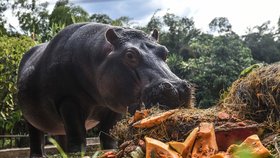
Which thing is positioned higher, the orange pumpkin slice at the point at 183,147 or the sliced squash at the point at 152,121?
the sliced squash at the point at 152,121

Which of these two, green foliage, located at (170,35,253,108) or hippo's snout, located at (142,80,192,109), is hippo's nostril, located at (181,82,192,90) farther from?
green foliage, located at (170,35,253,108)

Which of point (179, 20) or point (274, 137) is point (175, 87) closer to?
point (274, 137)

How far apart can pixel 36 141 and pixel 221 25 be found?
30.6 m

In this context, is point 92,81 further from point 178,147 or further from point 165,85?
point 178,147

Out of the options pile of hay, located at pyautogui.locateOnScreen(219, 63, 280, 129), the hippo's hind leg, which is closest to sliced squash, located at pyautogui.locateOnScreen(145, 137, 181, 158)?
pile of hay, located at pyautogui.locateOnScreen(219, 63, 280, 129)

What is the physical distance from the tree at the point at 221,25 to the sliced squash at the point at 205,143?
3255 centimetres

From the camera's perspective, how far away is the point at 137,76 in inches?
146

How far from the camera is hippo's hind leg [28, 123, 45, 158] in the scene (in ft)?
17.3

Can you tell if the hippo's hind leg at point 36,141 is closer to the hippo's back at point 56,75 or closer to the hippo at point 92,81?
the hippo at point 92,81

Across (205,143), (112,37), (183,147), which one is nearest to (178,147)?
(183,147)

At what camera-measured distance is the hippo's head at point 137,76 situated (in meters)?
3.37

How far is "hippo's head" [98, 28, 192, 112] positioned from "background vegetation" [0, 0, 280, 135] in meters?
5.08

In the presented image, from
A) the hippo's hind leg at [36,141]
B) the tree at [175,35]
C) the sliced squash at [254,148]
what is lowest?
the hippo's hind leg at [36,141]

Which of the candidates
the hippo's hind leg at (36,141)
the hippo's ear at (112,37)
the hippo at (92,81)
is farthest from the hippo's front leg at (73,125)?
the hippo's hind leg at (36,141)
